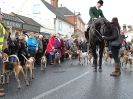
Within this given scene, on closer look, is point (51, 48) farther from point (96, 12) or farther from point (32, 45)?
point (96, 12)

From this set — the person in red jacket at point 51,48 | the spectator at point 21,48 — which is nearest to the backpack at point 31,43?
the spectator at point 21,48

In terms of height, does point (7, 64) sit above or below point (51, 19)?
below

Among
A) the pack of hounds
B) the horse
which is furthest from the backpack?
the horse

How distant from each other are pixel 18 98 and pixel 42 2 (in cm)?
6499

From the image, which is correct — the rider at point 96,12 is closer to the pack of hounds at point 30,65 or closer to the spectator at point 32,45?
the pack of hounds at point 30,65

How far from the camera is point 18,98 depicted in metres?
9.74

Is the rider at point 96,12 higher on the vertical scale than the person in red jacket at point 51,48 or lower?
higher

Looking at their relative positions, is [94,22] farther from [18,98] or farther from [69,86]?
[18,98]

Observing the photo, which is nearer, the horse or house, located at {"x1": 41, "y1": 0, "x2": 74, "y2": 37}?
the horse

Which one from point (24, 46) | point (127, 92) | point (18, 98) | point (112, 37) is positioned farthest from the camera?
point (24, 46)

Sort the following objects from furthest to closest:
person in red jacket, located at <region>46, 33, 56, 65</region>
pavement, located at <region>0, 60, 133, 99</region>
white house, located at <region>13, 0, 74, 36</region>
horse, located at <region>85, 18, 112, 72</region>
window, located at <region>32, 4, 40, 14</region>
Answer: window, located at <region>32, 4, 40, 14</region> → white house, located at <region>13, 0, 74, 36</region> → person in red jacket, located at <region>46, 33, 56, 65</region> → horse, located at <region>85, 18, 112, 72</region> → pavement, located at <region>0, 60, 133, 99</region>

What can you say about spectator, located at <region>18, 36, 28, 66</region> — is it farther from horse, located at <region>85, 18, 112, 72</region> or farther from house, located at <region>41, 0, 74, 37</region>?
house, located at <region>41, 0, 74, 37</region>

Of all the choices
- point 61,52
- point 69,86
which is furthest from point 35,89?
point 61,52

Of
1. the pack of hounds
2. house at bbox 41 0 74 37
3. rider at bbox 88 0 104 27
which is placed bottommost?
the pack of hounds
